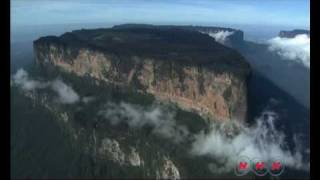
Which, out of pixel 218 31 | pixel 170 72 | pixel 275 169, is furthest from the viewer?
pixel 218 31

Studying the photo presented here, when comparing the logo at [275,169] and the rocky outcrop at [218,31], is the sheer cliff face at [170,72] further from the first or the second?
the logo at [275,169]

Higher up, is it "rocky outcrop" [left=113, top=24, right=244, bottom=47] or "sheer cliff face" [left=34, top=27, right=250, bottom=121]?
"rocky outcrop" [left=113, top=24, right=244, bottom=47]

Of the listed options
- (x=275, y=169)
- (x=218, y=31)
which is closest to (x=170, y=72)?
(x=218, y=31)

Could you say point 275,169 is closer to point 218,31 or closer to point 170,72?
point 170,72

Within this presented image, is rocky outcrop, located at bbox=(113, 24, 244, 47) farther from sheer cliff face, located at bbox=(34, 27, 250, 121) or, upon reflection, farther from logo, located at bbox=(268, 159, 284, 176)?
logo, located at bbox=(268, 159, 284, 176)

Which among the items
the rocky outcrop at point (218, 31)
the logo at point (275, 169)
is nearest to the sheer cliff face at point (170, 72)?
the rocky outcrop at point (218, 31)

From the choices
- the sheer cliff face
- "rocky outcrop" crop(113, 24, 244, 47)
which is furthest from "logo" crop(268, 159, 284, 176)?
"rocky outcrop" crop(113, 24, 244, 47)

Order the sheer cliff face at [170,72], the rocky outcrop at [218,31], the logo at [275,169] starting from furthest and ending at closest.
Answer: the rocky outcrop at [218,31]
the sheer cliff face at [170,72]
the logo at [275,169]

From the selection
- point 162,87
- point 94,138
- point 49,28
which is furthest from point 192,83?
point 49,28
